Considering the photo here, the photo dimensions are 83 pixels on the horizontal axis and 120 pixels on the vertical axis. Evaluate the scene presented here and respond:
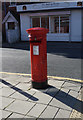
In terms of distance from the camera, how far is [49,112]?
10.9 ft

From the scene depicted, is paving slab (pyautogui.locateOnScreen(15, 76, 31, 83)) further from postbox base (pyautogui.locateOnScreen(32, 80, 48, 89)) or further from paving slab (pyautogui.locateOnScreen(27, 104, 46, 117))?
paving slab (pyautogui.locateOnScreen(27, 104, 46, 117))

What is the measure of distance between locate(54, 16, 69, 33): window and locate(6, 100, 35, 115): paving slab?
14.4 m

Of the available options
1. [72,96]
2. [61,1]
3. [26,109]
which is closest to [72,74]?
[72,96]

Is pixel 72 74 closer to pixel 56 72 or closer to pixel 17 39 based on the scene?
pixel 56 72

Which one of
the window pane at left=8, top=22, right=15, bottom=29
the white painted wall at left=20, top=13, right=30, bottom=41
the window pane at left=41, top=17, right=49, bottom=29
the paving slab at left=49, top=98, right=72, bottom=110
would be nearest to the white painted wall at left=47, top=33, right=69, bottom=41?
the window pane at left=41, top=17, right=49, bottom=29

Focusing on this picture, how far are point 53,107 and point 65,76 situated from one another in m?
2.22

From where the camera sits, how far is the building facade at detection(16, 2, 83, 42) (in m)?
16.0

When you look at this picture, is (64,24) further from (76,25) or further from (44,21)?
(44,21)

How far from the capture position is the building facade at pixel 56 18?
52.5 ft

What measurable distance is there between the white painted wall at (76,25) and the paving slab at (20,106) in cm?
1370

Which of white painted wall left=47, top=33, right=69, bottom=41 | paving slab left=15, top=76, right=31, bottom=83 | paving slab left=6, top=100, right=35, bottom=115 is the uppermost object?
white painted wall left=47, top=33, right=69, bottom=41

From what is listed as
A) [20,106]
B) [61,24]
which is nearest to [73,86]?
[20,106]

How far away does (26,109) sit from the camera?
3.45 metres

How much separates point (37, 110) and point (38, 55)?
60.3 inches
